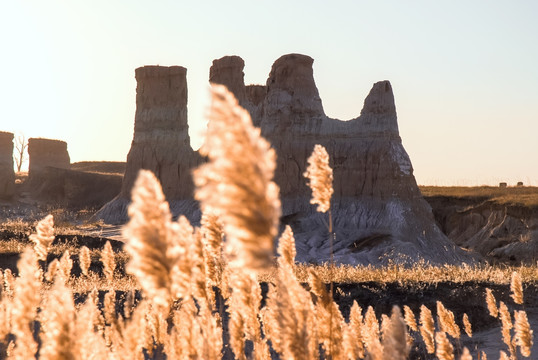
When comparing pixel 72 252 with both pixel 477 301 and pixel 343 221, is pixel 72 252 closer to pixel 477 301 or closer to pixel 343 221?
pixel 477 301

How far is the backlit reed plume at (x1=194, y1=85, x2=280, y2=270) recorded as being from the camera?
1389 millimetres

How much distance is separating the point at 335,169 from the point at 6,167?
34.1 metres

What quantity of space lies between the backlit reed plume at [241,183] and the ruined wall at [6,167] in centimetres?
5879

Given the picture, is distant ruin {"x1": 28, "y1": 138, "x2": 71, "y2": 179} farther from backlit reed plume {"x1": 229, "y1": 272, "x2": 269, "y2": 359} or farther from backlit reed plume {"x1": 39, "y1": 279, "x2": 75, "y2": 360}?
backlit reed plume {"x1": 39, "y1": 279, "x2": 75, "y2": 360}

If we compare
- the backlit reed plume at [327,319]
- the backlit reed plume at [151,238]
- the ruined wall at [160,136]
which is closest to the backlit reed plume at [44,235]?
the backlit reed plume at [327,319]

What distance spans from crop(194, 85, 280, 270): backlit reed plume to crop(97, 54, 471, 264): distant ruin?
27.8 meters

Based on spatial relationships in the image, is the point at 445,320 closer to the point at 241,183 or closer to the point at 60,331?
the point at 60,331

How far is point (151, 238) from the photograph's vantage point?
1.66m

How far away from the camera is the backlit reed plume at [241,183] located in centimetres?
139

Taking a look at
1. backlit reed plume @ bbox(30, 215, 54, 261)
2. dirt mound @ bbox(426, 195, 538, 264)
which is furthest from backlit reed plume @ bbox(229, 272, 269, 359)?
dirt mound @ bbox(426, 195, 538, 264)

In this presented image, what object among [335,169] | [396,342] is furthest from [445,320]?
[335,169]

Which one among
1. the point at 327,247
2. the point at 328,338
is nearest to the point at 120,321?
the point at 328,338

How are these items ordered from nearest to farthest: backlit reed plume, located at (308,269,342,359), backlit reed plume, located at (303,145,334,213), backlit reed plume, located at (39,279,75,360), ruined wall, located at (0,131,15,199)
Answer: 1. backlit reed plume, located at (39,279,75,360)
2. backlit reed plume, located at (303,145,334,213)
3. backlit reed plume, located at (308,269,342,359)
4. ruined wall, located at (0,131,15,199)

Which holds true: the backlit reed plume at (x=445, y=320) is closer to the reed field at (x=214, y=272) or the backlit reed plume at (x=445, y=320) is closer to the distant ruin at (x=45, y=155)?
the reed field at (x=214, y=272)
